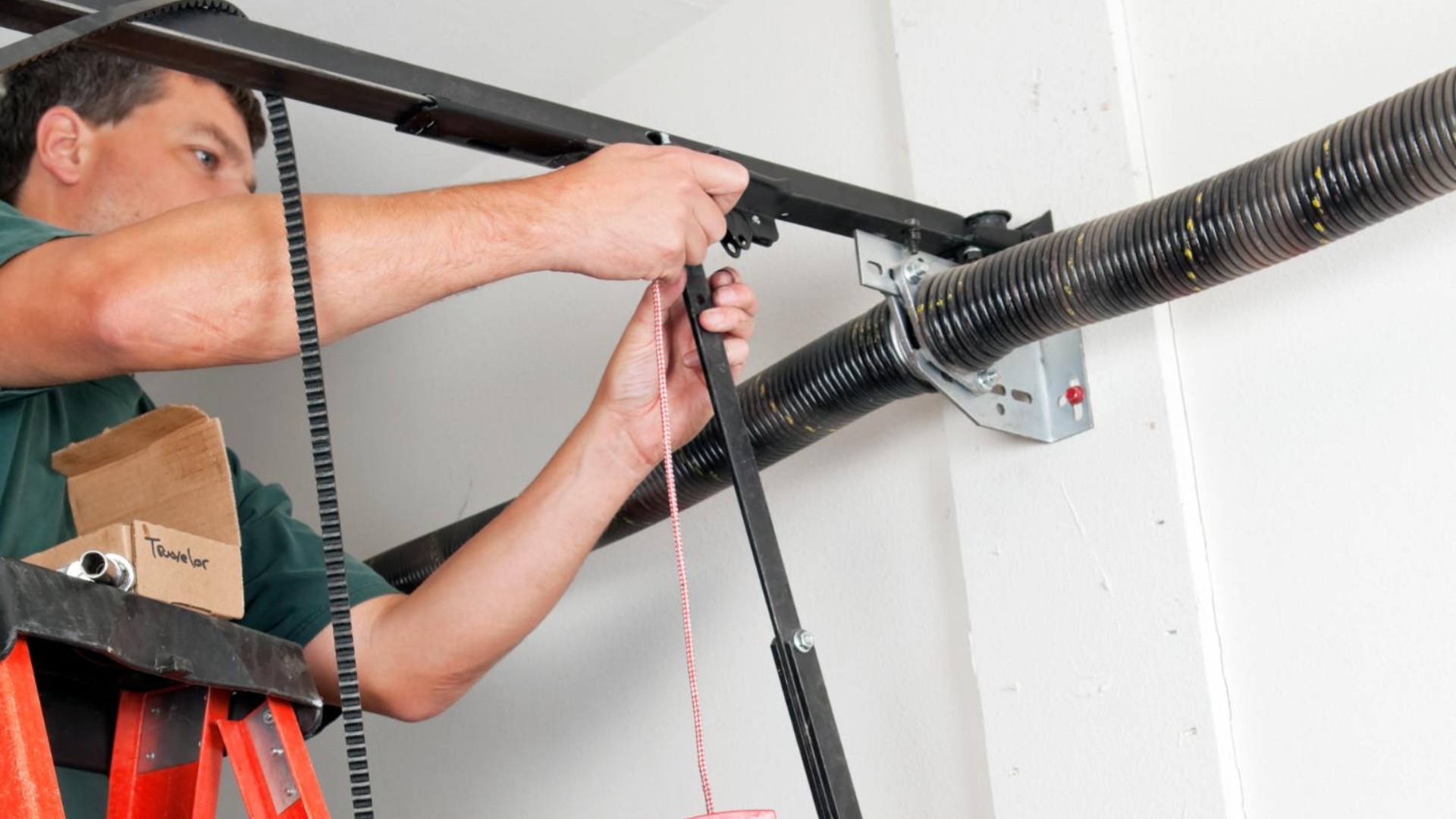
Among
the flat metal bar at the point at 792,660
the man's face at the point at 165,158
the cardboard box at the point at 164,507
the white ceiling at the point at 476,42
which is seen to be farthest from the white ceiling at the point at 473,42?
the flat metal bar at the point at 792,660

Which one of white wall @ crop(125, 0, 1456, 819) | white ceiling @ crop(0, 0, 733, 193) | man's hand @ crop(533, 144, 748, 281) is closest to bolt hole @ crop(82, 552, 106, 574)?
man's hand @ crop(533, 144, 748, 281)

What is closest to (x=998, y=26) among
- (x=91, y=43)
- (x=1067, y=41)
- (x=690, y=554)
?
(x=1067, y=41)

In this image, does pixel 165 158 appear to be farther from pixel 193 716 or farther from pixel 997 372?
pixel 997 372

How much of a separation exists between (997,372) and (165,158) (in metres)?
0.96

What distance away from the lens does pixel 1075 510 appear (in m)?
1.32

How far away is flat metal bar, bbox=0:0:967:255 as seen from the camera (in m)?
0.90

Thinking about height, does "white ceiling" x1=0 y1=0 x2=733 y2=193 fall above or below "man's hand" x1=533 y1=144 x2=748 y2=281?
above

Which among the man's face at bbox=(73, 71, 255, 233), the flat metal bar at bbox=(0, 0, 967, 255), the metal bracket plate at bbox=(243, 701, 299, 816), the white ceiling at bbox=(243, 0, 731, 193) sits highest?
the white ceiling at bbox=(243, 0, 731, 193)

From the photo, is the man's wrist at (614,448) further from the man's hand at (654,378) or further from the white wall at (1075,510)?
the white wall at (1075,510)

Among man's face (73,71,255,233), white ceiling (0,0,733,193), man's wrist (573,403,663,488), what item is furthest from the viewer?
white ceiling (0,0,733,193)

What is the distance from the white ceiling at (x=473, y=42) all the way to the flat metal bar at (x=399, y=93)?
764 mm

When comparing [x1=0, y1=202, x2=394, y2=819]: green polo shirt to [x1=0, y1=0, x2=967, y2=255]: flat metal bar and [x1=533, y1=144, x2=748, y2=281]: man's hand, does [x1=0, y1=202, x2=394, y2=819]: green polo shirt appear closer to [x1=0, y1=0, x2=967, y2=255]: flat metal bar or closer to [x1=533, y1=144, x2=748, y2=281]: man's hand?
[x1=0, y1=0, x2=967, y2=255]: flat metal bar

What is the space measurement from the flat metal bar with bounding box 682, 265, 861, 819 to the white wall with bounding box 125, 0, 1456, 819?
1.25 feet

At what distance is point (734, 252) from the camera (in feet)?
3.96
